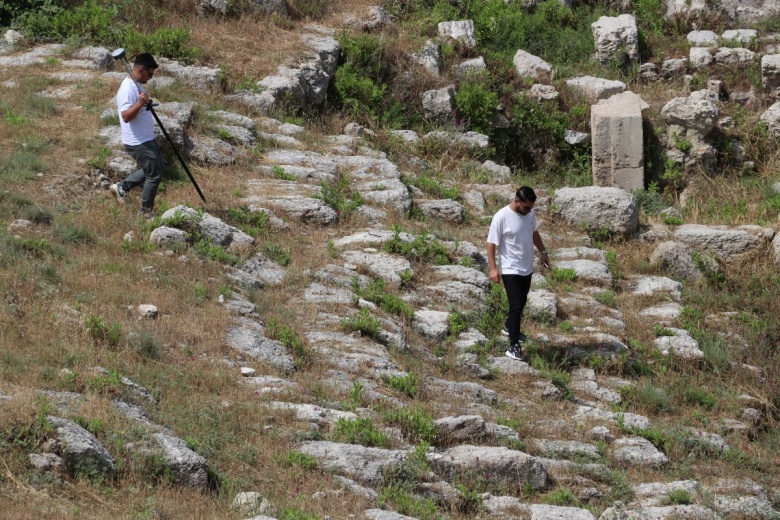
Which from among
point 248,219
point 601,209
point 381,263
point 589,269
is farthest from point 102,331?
point 601,209

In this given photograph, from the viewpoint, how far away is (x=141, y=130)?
413 inches

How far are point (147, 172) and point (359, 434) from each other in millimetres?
4465

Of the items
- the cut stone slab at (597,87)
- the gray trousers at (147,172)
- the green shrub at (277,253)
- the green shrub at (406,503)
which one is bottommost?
the green shrub at (406,503)

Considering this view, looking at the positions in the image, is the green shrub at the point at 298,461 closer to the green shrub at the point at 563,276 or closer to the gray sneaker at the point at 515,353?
the gray sneaker at the point at 515,353

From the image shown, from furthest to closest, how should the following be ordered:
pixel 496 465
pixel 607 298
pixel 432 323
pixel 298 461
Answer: pixel 607 298
pixel 432 323
pixel 496 465
pixel 298 461

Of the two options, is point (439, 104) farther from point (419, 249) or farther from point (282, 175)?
point (419, 249)

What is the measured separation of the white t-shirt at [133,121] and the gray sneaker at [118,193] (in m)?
0.62

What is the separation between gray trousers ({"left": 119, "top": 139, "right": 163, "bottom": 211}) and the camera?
Result: 10555 mm

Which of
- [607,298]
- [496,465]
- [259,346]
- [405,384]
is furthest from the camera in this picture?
[607,298]

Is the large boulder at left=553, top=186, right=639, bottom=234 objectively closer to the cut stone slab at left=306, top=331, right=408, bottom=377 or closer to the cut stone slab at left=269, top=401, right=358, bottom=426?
the cut stone slab at left=306, top=331, right=408, bottom=377

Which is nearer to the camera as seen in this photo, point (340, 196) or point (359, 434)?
point (359, 434)

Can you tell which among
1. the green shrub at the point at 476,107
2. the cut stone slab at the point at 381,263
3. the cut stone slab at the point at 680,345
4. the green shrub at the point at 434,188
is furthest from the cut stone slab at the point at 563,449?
the green shrub at the point at 476,107

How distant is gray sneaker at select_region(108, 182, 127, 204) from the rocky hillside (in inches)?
8.5

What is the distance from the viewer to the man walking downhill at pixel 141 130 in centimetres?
1035
